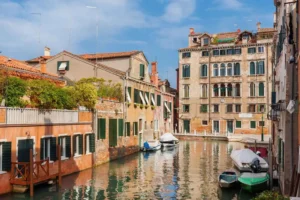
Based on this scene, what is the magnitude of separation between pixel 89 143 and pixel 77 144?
1429 mm

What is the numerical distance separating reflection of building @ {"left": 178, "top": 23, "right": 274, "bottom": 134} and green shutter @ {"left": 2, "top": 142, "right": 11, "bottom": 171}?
113 ft

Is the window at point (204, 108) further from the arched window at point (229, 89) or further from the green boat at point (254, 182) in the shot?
the green boat at point (254, 182)

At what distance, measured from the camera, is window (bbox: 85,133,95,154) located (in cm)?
1950

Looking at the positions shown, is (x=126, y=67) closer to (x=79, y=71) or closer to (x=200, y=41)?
(x=79, y=71)

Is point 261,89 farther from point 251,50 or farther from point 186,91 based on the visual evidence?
point 186,91

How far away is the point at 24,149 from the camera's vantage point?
1405 centimetres

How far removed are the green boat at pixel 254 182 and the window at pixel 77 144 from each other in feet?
26.5

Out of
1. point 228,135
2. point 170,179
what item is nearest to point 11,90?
point 170,179

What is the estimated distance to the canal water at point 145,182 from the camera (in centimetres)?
1378

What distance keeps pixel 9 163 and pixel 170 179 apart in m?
7.46

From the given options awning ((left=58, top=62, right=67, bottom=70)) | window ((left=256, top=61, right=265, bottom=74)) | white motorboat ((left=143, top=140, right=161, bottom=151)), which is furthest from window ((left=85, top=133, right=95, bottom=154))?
window ((left=256, top=61, right=265, bottom=74))

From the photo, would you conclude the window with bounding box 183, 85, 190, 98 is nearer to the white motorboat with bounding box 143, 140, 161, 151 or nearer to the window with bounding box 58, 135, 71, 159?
the white motorboat with bounding box 143, 140, 161, 151

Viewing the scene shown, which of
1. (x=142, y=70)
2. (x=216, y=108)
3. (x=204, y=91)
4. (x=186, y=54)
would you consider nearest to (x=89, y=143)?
A: (x=142, y=70)

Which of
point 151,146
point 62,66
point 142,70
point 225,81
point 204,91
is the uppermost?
point 225,81
